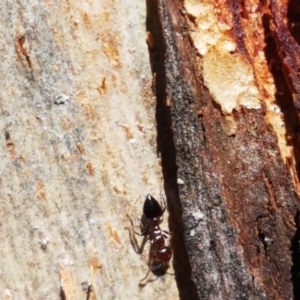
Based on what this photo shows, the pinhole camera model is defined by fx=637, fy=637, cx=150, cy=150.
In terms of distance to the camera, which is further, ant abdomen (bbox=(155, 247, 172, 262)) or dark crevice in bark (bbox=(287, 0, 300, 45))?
ant abdomen (bbox=(155, 247, 172, 262))

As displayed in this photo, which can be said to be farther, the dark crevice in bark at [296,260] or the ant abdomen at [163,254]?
the ant abdomen at [163,254]

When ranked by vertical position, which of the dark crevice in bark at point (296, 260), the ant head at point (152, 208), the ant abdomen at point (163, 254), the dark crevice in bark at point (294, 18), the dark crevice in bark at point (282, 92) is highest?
the dark crevice in bark at point (294, 18)

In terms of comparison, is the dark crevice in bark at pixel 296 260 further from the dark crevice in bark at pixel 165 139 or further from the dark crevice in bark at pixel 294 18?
the dark crevice in bark at pixel 294 18

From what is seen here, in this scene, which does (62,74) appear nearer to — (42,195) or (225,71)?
(42,195)

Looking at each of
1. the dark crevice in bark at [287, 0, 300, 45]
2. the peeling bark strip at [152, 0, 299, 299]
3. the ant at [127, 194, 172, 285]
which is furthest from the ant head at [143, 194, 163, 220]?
the dark crevice in bark at [287, 0, 300, 45]

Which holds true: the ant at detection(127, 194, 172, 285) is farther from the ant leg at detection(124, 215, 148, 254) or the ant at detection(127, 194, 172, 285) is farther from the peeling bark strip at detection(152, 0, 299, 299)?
the peeling bark strip at detection(152, 0, 299, 299)

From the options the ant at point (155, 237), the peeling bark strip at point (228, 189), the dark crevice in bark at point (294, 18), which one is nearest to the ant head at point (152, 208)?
the ant at point (155, 237)

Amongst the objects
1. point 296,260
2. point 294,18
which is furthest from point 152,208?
point 294,18
